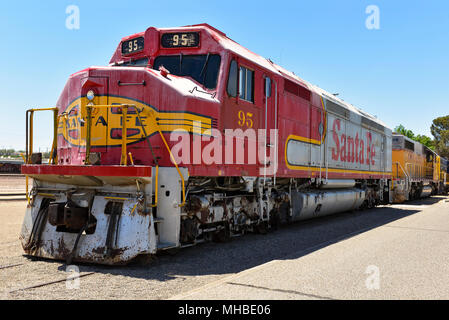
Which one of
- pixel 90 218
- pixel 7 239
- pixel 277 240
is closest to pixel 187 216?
pixel 90 218

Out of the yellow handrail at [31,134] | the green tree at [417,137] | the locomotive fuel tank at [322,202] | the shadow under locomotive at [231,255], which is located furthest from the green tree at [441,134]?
the yellow handrail at [31,134]

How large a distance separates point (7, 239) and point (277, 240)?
5.59m

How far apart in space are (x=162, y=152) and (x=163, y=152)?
17 mm

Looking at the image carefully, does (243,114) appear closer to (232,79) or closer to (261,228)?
(232,79)

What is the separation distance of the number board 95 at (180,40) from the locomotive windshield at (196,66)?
8.1 inches

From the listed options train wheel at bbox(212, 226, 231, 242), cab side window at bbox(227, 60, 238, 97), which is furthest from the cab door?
train wheel at bbox(212, 226, 231, 242)

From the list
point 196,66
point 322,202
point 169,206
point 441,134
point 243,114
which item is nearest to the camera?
point 169,206

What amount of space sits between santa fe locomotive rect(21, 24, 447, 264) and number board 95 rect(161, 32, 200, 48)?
0.02m

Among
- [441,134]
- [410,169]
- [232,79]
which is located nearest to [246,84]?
[232,79]

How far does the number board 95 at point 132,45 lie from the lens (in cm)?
777

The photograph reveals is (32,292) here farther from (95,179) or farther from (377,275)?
(377,275)

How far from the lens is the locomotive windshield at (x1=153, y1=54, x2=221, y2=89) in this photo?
285 inches

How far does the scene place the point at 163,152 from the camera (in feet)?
20.8

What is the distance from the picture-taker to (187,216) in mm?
6645
